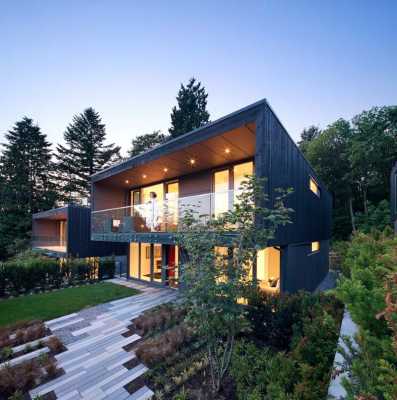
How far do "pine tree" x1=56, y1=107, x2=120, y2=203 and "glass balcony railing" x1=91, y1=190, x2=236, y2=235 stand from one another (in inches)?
954

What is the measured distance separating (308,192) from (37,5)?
1574 cm

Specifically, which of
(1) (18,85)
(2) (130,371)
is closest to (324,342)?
(2) (130,371)

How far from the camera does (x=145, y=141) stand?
113 feet

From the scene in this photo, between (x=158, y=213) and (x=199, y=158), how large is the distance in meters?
2.86

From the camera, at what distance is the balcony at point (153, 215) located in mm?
7311

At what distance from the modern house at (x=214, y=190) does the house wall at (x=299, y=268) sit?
0.03 m

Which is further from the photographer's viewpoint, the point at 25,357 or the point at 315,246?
the point at 315,246

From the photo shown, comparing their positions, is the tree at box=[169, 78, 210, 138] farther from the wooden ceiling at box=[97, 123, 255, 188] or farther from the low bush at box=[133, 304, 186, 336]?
the low bush at box=[133, 304, 186, 336]

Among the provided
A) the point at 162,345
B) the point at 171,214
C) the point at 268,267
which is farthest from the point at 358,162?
the point at 162,345

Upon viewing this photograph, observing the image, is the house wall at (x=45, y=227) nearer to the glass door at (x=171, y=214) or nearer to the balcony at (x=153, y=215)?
the balcony at (x=153, y=215)

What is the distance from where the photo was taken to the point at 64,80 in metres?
15.3

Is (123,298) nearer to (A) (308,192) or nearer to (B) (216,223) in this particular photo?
(B) (216,223)

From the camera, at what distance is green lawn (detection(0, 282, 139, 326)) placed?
7104 mm

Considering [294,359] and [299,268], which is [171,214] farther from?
[294,359]
